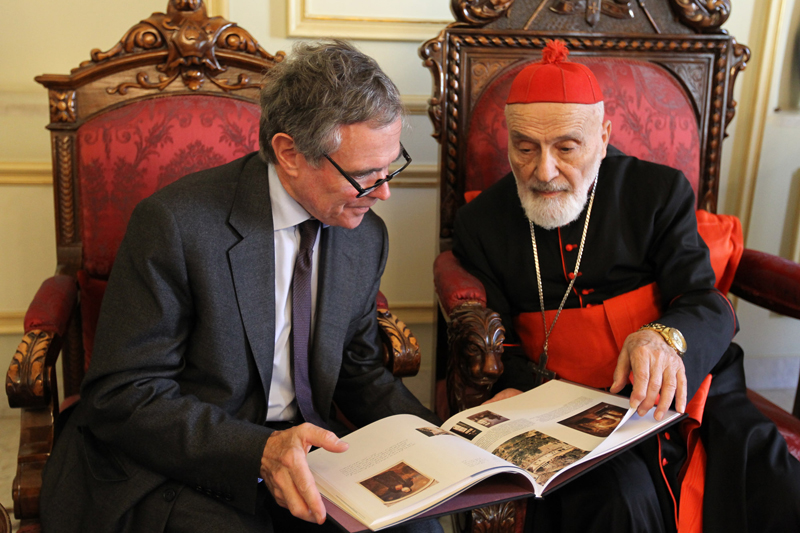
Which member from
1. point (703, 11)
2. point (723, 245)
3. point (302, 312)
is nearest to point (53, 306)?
point (302, 312)

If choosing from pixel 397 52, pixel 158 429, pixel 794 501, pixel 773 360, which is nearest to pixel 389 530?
pixel 158 429

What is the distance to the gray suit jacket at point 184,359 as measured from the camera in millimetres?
1350

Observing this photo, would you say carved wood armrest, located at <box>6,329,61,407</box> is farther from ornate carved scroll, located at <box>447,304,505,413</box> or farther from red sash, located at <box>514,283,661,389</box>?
red sash, located at <box>514,283,661,389</box>

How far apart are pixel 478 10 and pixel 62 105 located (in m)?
1.41

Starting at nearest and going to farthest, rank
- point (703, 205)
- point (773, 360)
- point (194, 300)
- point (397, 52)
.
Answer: point (194, 300)
point (703, 205)
point (397, 52)
point (773, 360)

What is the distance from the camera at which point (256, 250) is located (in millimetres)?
1514

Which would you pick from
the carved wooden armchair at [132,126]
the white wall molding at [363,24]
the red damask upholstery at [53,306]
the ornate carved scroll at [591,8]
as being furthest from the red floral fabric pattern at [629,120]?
the red damask upholstery at [53,306]

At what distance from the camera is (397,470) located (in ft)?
3.98

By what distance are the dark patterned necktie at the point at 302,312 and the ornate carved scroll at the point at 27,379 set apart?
1.87ft

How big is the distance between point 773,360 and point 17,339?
3.68m

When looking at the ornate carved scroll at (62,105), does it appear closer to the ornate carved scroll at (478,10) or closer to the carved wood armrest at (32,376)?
the carved wood armrest at (32,376)

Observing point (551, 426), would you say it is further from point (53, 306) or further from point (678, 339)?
point (53, 306)

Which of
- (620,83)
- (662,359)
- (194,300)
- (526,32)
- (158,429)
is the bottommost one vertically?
(158,429)

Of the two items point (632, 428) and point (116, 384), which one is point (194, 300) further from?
point (632, 428)
